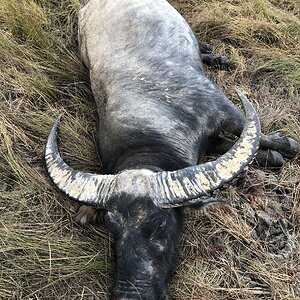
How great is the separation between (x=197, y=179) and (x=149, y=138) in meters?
0.82

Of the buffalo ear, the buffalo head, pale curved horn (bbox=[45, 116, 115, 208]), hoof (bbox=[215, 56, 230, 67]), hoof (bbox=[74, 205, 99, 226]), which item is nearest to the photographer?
the buffalo head

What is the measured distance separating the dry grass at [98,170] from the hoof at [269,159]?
7 centimetres

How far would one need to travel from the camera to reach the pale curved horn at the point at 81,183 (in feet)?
13.1

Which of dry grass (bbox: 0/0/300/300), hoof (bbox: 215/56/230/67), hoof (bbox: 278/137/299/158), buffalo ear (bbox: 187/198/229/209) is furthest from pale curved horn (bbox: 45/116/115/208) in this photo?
hoof (bbox: 215/56/230/67)

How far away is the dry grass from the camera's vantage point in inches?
165

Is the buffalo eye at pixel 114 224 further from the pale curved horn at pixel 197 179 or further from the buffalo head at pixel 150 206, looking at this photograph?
the pale curved horn at pixel 197 179

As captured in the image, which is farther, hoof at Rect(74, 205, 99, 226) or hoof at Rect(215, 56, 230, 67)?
hoof at Rect(215, 56, 230, 67)

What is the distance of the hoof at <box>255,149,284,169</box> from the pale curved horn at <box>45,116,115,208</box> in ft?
5.27

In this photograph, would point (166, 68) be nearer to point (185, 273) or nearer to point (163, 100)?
point (163, 100)

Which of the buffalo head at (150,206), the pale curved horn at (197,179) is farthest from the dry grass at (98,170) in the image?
the pale curved horn at (197,179)

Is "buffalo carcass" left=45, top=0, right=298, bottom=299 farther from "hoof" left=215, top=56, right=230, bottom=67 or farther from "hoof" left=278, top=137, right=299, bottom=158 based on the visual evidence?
"hoof" left=215, top=56, right=230, bottom=67

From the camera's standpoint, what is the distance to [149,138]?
4.49 m

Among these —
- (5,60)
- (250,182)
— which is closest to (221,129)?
(250,182)

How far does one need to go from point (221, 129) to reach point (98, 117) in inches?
48.4
